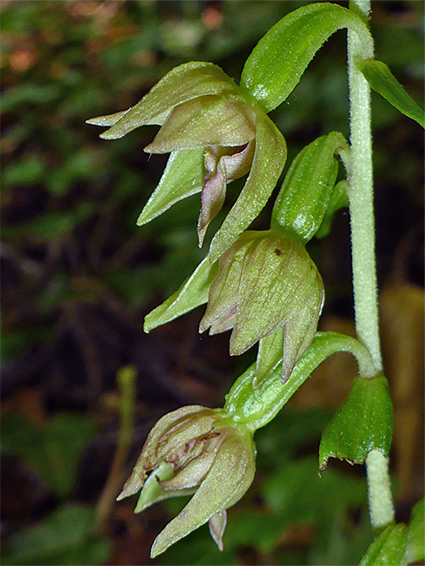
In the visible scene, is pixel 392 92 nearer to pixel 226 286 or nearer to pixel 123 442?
pixel 226 286

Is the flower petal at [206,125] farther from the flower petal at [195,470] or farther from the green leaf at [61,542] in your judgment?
the green leaf at [61,542]

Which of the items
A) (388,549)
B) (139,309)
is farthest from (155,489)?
(139,309)

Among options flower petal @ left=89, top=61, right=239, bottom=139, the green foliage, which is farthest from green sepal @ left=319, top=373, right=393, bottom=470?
the green foliage

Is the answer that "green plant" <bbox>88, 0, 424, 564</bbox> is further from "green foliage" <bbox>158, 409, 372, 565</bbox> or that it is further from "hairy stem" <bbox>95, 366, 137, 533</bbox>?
"hairy stem" <bbox>95, 366, 137, 533</bbox>

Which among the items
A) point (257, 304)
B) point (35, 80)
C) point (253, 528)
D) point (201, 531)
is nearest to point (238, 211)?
point (257, 304)

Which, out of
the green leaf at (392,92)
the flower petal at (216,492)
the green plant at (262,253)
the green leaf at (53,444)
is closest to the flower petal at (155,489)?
the green plant at (262,253)

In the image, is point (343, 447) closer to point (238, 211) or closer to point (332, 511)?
point (238, 211)
